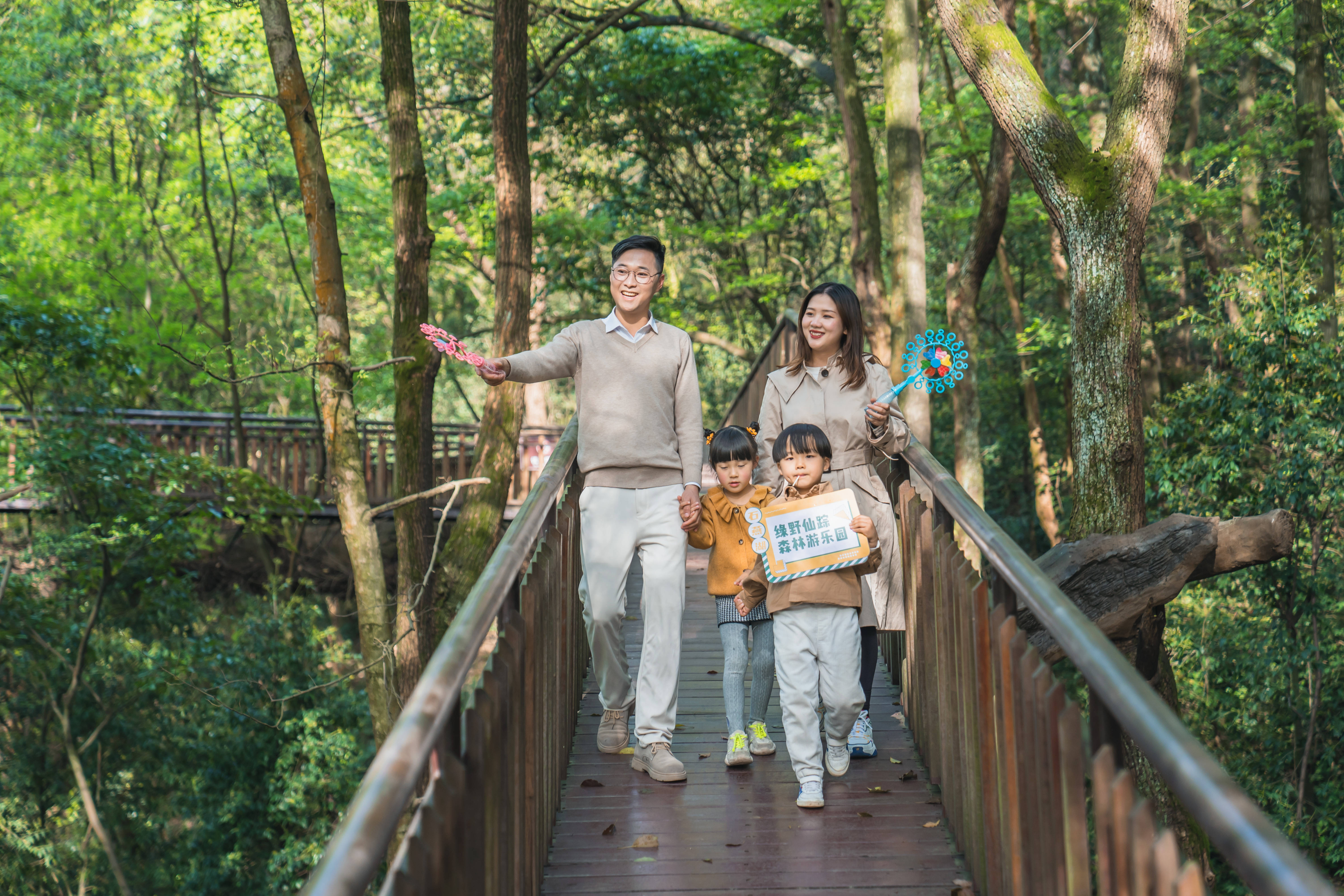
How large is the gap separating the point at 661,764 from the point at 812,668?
69 cm

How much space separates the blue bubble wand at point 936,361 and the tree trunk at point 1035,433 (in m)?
13.3

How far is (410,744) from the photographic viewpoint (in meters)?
1.74

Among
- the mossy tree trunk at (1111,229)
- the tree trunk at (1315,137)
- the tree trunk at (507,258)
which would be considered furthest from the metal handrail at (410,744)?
the tree trunk at (1315,137)

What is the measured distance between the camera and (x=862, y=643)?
13.8 feet

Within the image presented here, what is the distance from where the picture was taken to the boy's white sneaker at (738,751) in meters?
4.09

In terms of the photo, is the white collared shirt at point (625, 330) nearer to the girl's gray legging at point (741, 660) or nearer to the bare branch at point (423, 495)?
the girl's gray legging at point (741, 660)

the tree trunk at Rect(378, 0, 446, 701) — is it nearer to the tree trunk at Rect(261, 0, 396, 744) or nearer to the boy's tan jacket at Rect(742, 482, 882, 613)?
the tree trunk at Rect(261, 0, 396, 744)

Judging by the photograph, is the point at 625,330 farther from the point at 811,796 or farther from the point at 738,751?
the point at 811,796

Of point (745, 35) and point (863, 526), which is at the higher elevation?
point (745, 35)

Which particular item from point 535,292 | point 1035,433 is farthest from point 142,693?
point 1035,433

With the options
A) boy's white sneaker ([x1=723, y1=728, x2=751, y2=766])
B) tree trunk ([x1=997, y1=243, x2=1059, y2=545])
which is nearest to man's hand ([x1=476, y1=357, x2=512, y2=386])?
boy's white sneaker ([x1=723, y1=728, x2=751, y2=766])

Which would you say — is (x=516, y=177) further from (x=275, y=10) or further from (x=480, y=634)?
(x=480, y=634)

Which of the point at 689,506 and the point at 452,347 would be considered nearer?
the point at 452,347

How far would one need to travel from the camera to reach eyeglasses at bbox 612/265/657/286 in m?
3.88
